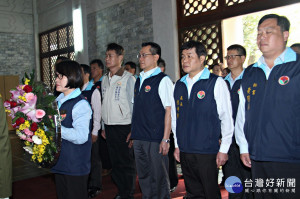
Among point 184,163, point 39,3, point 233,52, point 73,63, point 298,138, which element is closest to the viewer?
point 298,138

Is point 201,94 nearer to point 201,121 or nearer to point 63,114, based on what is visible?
point 201,121

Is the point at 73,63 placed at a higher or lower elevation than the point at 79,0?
lower

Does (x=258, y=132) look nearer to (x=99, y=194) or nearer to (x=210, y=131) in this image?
(x=210, y=131)

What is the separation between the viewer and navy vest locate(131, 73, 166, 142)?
2.57 metres

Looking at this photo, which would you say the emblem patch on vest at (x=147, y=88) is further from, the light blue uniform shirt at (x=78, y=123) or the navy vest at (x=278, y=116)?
the navy vest at (x=278, y=116)

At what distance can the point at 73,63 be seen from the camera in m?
2.09

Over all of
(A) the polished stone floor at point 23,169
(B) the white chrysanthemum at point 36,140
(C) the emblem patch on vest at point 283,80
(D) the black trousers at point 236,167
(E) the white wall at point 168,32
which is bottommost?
(A) the polished stone floor at point 23,169

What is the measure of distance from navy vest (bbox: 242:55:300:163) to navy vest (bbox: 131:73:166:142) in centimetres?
97

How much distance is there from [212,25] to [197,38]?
0.37 metres

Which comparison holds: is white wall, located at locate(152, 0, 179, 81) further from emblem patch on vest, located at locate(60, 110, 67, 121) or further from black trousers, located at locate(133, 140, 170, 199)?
emblem patch on vest, located at locate(60, 110, 67, 121)

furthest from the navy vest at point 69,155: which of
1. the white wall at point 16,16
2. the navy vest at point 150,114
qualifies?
the white wall at point 16,16

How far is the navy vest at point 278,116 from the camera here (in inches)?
63.6

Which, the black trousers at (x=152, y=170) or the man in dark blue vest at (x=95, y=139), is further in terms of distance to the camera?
the man in dark blue vest at (x=95, y=139)

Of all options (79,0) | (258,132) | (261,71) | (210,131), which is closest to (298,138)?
(258,132)
